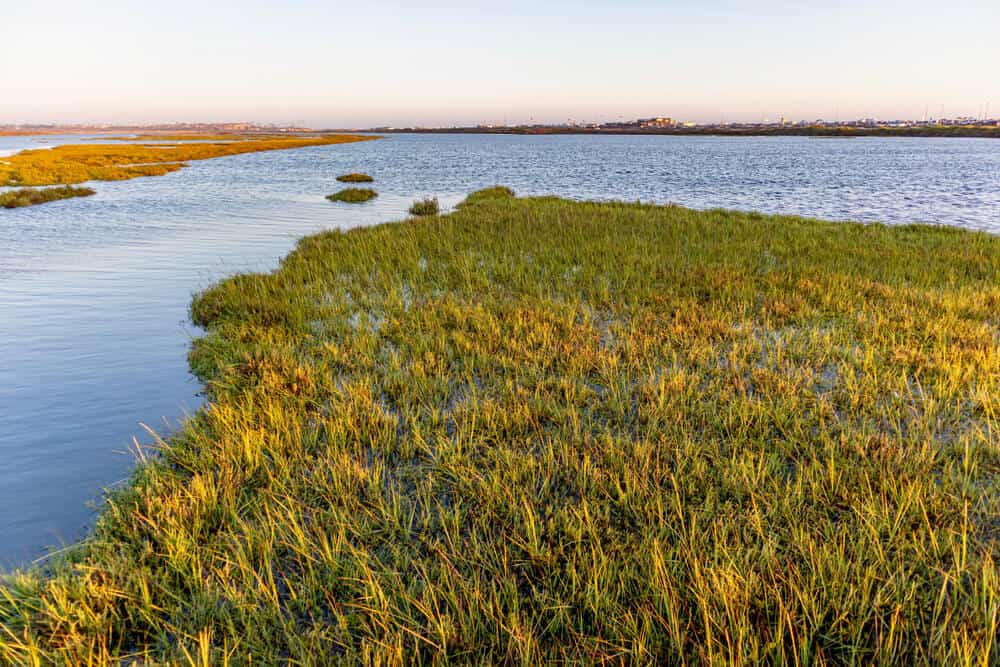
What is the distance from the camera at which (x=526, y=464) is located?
4.68 m

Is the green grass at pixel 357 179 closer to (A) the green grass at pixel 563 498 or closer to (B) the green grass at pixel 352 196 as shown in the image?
(B) the green grass at pixel 352 196

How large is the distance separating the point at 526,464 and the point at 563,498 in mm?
531

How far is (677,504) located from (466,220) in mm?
17740

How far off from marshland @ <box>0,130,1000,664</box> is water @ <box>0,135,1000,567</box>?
0.37 feet

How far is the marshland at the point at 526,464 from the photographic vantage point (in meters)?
3.02

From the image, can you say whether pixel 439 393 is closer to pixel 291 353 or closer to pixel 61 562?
pixel 291 353

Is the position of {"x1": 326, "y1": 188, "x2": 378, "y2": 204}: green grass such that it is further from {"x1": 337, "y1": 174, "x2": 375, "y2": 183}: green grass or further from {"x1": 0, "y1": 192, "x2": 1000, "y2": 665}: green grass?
{"x1": 0, "y1": 192, "x2": 1000, "y2": 665}: green grass

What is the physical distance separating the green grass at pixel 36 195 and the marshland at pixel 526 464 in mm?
23125

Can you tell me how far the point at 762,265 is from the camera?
13219 millimetres

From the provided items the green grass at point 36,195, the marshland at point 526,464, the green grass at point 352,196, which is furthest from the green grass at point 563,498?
the green grass at point 36,195

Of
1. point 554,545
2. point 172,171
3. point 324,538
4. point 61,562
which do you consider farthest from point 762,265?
point 172,171

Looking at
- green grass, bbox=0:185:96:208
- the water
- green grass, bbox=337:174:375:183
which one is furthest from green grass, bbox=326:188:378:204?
green grass, bbox=0:185:96:208

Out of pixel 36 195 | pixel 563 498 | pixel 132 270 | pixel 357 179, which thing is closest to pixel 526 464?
pixel 563 498

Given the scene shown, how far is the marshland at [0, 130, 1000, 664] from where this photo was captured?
3.02m
